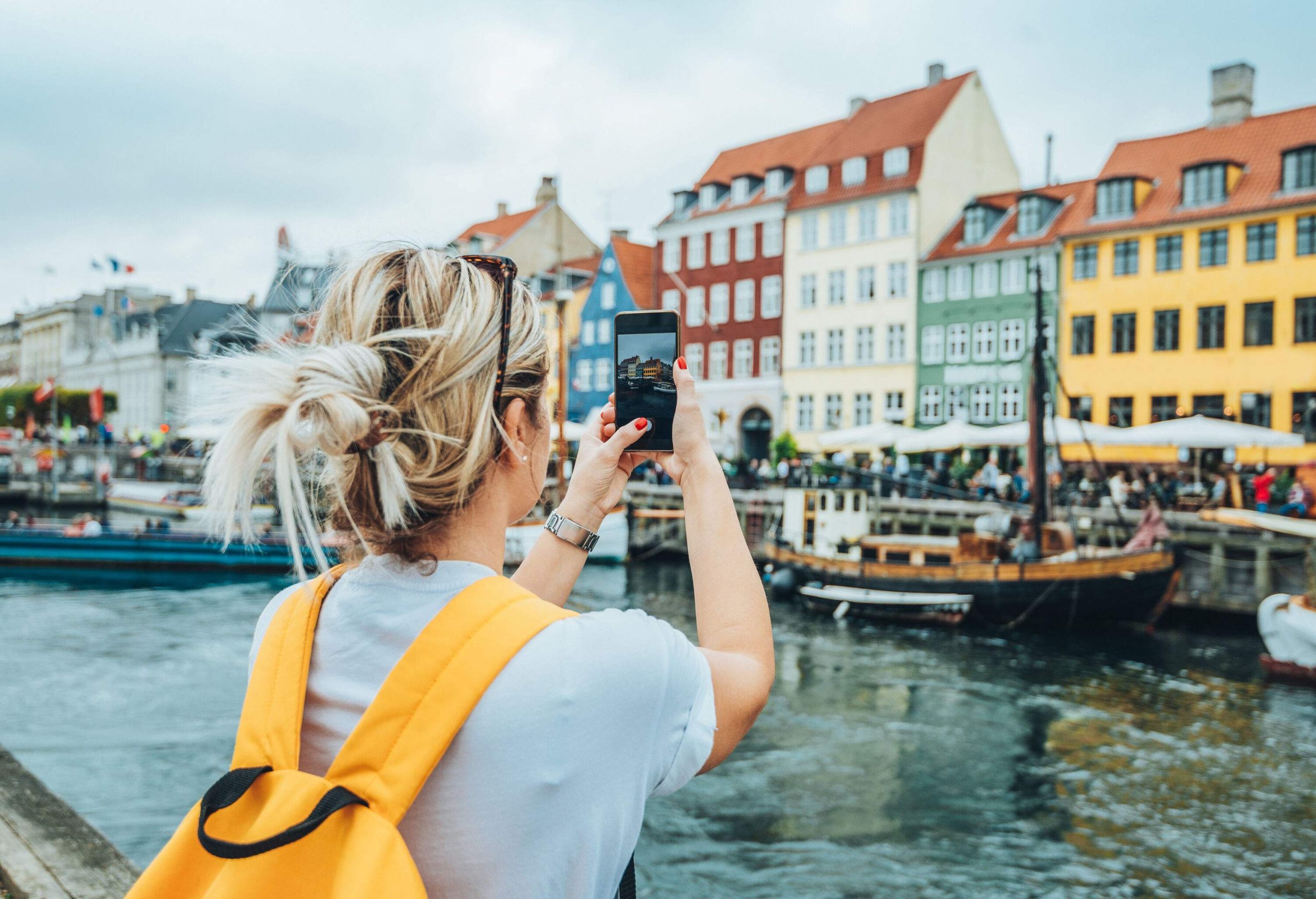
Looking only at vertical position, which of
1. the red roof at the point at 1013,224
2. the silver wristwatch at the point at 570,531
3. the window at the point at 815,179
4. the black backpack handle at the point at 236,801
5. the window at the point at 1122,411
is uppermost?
the window at the point at 815,179

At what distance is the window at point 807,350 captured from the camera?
43344 millimetres

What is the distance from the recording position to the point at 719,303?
46.7 metres

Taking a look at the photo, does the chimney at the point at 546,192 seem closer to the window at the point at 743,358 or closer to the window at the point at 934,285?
the window at the point at 743,358

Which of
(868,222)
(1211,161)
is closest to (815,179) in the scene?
(868,222)

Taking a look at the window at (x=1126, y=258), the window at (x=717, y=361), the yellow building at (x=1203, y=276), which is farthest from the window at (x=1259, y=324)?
the window at (x=717, y=361)

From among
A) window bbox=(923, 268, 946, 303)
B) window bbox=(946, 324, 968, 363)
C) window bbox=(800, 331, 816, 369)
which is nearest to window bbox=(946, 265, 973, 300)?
window bbox=(923, 268, 946, 303)

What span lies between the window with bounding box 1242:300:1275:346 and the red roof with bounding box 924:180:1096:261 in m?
6.42

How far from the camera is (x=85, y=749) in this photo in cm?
1220

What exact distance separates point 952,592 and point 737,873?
46.4 feet

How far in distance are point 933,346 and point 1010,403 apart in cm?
374

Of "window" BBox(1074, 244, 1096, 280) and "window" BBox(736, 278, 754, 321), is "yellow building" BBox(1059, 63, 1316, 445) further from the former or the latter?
"window" BBox(736, 278, 754, 321)

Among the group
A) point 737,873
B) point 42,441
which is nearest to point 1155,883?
point 737,873

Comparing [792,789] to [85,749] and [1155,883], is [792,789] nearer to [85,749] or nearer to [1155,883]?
[1155,883]

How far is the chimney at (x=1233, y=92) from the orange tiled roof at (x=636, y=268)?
77.8 ft
